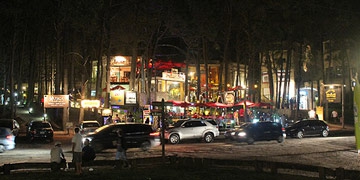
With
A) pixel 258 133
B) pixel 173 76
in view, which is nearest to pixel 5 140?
pixel 258 133

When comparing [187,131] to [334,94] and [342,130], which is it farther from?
[342,130]

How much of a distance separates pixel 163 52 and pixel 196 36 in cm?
1996

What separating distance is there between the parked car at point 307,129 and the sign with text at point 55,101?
71.2 ft

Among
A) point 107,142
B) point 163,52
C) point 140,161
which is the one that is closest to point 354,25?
point 163,52

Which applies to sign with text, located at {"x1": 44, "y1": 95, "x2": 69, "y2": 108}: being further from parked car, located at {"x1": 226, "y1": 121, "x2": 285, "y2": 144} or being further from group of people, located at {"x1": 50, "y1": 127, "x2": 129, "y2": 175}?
group of people, located at {"x1": 50, "y1": 127, "x2": 129, "y2": 175}

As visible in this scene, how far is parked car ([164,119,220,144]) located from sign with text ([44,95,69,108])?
14626mm

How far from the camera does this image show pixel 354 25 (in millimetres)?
49094

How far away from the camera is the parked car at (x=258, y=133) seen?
29.4 meters

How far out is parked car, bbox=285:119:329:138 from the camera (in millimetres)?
34844

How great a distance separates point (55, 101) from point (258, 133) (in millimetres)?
20854

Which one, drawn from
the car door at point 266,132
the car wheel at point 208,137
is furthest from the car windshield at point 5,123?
the car door at point 266,132

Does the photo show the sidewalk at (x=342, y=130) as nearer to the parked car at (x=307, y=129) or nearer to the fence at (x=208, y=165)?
the parked car at (x=307, y=129)

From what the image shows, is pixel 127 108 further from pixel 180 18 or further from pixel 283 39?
pixel 283 39

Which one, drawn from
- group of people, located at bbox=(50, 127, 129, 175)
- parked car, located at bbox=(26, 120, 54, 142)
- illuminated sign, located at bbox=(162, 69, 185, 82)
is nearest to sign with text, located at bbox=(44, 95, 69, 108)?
parked car, located at bbox=(26, 120, 54, 142)
